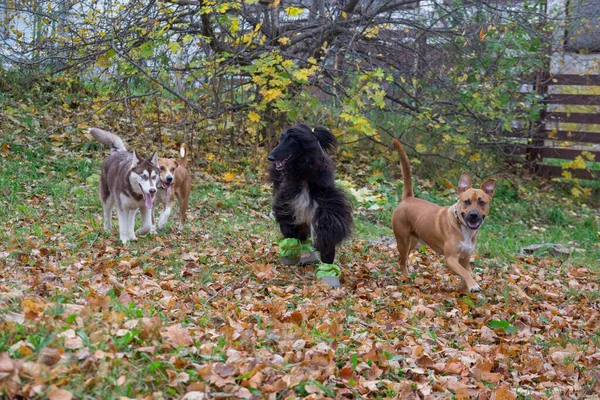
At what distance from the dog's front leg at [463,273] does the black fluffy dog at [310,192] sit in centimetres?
107

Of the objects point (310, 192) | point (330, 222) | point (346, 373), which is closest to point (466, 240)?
point (330, 222)

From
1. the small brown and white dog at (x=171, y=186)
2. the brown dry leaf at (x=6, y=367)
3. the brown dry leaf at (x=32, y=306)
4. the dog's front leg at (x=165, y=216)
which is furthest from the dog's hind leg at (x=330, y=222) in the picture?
the brown dry leaf at (x=6, y=367)

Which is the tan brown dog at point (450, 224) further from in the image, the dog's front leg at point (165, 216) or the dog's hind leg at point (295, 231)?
the dog's front leg at point (165, 216)

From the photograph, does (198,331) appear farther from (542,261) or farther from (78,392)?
(542,261)

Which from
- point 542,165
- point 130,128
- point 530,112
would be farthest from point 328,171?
point 542,165

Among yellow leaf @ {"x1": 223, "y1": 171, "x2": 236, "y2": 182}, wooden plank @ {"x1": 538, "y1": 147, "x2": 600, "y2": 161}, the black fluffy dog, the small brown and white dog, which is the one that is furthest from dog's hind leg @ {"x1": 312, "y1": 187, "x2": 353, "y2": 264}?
wooden plank @ {"x1": 538, "y1": 147, "x2": 600, "y2": 161}

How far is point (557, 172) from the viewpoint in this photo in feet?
50.7

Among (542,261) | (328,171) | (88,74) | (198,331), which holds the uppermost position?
(88,74)

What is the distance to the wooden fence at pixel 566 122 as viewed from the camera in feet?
49.4

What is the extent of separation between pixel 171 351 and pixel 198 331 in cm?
53

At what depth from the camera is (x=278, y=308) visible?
17.6 ft

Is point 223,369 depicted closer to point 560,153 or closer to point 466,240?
point 466,240

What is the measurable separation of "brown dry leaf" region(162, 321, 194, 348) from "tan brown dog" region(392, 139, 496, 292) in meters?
3.44

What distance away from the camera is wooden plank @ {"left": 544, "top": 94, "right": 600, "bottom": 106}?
15.0 metres
